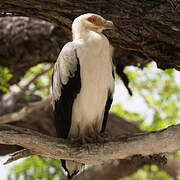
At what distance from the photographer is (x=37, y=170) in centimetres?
791

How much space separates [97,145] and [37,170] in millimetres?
4757

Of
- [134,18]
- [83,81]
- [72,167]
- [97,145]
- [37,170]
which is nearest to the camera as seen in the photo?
[97,145]

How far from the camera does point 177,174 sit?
9.01 m

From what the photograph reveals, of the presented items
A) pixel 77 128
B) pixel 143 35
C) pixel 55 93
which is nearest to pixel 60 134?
pixel 77 128

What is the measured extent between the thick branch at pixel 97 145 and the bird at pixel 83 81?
0.72ft

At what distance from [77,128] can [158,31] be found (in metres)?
1.35

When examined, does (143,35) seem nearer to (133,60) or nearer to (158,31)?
(158,31)

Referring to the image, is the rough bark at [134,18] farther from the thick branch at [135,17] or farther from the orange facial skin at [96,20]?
the orange facial skin at [96,20]

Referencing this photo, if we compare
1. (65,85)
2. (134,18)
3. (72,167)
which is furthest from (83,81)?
(72,167)

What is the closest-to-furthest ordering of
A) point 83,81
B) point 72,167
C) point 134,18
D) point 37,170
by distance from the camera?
point 83,81 → point 134,18 → point 72,167 → point 37,170

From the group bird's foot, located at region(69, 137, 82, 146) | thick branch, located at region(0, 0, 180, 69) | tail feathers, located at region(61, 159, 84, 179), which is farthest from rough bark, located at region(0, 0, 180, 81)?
tail feathers, located at region(61, 159, 84, 179)

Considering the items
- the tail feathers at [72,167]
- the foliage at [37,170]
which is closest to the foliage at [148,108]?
the foliage at [37,170]

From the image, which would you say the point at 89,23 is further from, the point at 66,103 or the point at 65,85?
the point at 66,103

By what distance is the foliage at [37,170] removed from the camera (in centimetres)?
787
